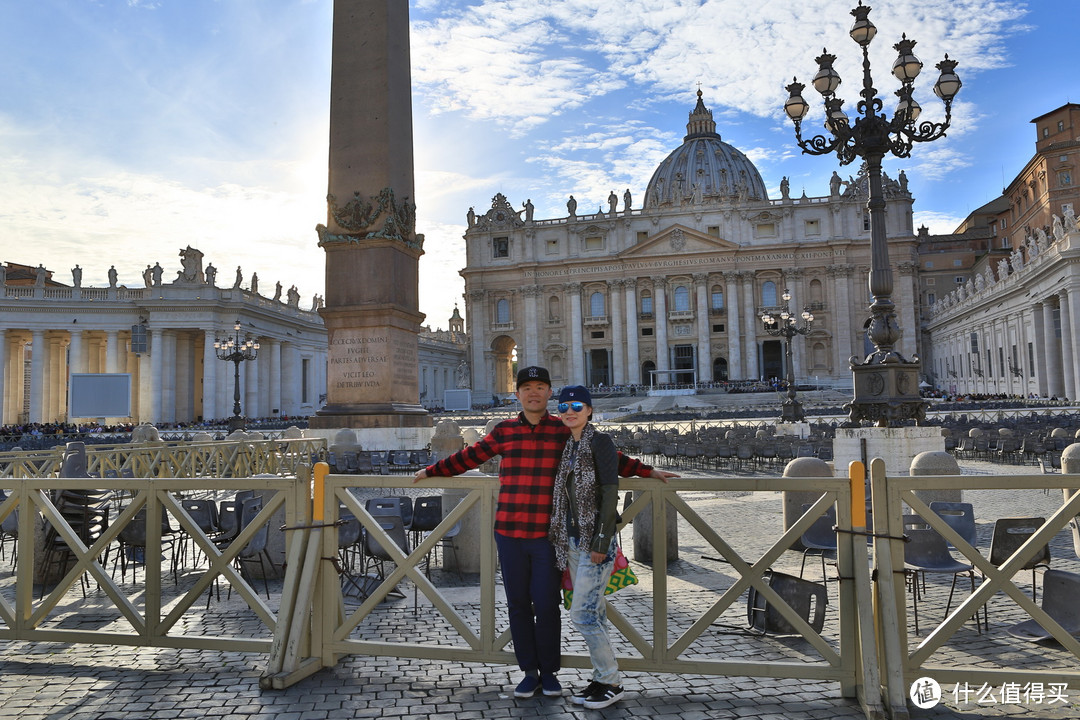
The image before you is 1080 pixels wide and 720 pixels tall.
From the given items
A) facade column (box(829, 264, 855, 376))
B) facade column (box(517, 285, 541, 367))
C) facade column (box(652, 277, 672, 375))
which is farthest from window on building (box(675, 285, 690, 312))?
facade column (box(517, 285, 541, 367))

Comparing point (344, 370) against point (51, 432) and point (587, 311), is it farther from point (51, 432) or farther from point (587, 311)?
point (587, 311)

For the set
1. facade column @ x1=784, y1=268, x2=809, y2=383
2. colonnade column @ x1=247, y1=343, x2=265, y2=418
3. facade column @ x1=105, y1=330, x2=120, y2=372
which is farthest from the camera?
facade column @ x1=784, y1=268, x2=809, y2=383

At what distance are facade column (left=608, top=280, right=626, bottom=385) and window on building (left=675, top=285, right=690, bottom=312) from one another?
6324 millimetres

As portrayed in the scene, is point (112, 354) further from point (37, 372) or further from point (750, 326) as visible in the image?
point (750, 326)

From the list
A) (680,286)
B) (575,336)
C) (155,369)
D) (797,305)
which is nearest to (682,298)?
(680,286)

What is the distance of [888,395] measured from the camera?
532 inches

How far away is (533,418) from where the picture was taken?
4219 millimetres

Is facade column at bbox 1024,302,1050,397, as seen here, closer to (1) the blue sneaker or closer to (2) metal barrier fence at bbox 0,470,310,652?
(1) the blue sneaker

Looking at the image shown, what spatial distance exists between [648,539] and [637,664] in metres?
3.77

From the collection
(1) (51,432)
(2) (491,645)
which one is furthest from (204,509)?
(1) (51,432)

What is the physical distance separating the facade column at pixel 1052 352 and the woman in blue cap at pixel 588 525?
46361 mm

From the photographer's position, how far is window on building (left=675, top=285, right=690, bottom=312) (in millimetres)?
83000

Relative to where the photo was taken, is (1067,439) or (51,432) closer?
(1067,439)

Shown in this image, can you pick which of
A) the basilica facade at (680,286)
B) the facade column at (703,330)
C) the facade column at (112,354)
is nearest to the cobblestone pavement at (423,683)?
the facade column at (112,354)
